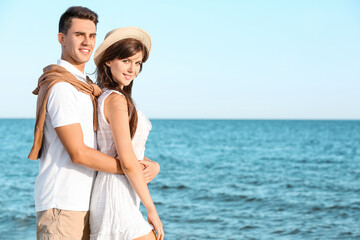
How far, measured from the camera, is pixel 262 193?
12742 mm

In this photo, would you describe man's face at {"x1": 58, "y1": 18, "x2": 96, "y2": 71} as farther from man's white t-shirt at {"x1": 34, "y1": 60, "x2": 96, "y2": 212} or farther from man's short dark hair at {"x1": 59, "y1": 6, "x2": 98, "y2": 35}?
man's white t-shirt at {"x1": 34, "y1": 60, "x2": 96, "y2": 212}

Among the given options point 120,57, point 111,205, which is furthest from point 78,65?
point 111,205

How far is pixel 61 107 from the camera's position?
2.21m

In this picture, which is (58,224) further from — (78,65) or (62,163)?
(78,65)

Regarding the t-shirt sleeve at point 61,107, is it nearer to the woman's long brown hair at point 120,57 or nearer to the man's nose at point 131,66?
the woman's long brown hair at point 120,57

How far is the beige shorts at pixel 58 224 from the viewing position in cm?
228

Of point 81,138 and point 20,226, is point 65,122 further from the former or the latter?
point 20,226

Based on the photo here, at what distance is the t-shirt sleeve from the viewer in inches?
86.7

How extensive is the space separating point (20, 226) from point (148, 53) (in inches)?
268

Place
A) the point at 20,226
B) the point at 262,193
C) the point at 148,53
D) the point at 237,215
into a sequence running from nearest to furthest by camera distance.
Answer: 1. the point at 148,53
2. the point at 20,226
3. the point at 237,215
4. the point at 262,193

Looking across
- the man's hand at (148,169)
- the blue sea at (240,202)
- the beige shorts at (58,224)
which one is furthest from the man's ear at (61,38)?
the blue sea at (240,202)

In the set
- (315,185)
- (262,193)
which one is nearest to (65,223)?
(262,193)

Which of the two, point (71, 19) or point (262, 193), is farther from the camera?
point (262, 193)

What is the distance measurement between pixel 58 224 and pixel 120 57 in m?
1.09
